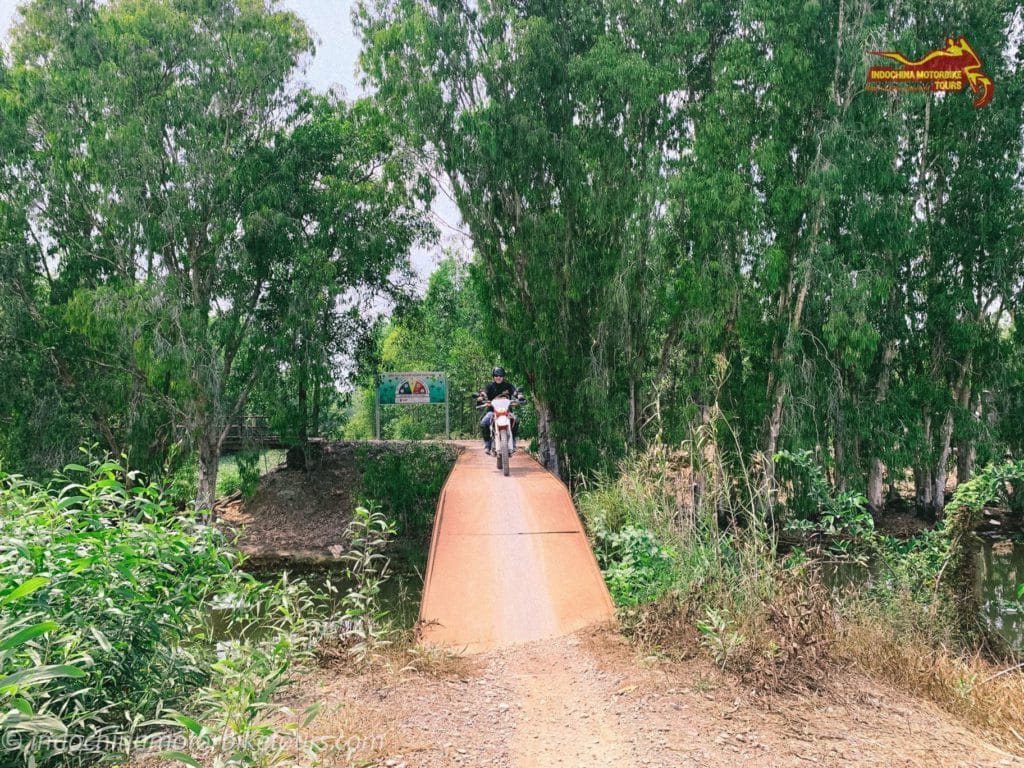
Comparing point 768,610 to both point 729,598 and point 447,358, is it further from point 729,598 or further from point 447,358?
point 447,358

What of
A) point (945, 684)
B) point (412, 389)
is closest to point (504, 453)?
point (945, 684)

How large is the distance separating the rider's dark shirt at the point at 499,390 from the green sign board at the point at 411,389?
700 cm

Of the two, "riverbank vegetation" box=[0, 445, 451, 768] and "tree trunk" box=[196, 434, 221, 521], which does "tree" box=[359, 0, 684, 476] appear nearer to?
"tree trunk" box=[196, 434, 221, 521]

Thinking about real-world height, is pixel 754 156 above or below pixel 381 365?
above

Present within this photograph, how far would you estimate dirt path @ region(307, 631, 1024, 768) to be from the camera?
2703 mm

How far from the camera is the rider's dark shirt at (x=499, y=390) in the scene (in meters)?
9.49

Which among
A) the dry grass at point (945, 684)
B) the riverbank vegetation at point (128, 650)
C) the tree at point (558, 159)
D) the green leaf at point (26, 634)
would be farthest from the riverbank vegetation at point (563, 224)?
the green leaf at point (26, 634)

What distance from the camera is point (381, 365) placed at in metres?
16.3

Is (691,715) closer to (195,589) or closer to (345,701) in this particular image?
(345,701)

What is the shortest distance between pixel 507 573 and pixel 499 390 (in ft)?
15.3

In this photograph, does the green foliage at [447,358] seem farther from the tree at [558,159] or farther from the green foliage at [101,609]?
the green foliage at [101,609]

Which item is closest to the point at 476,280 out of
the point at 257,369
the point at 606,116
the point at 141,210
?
the point at 606,116

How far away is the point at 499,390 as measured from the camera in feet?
31.6

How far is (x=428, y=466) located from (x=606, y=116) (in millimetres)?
7689
